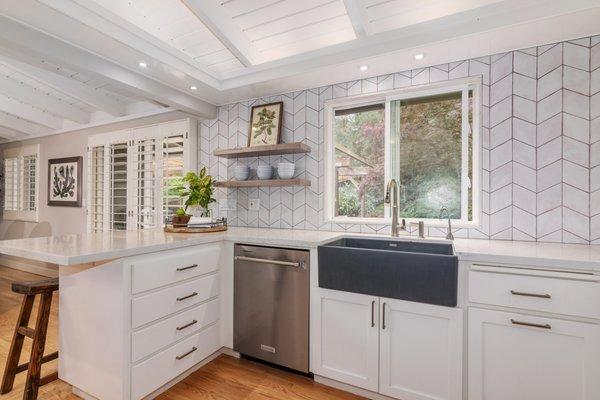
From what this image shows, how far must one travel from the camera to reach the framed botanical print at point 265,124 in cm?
273

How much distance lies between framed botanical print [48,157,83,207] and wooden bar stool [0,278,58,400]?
2763 millimetres

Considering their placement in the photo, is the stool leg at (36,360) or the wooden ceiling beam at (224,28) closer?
A: the stool leg at (36,360)

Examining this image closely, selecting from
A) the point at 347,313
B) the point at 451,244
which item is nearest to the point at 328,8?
the point at 451,244

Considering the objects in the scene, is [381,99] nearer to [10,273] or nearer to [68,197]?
[68,197]

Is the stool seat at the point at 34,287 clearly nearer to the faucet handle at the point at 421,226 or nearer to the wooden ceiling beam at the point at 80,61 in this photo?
the wooden ceiling beam at the point at 80,61

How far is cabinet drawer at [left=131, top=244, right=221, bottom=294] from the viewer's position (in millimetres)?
1597

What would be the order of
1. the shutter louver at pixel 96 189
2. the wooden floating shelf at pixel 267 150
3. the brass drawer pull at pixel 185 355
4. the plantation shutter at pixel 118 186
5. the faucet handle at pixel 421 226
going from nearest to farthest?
the brass drawer pull at pixel 185 355 → the faucet handle at pixel 421 226 → the wooden floating shelf at pixel 267 150 → the plantation shutter at pixel 118 186 → the shutter louver at pixel 96 189

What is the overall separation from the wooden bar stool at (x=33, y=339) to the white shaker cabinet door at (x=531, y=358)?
2.27 m

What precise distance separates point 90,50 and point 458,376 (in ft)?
9.48

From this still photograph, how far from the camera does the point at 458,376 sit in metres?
1.53

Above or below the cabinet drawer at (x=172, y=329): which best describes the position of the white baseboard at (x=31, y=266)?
below

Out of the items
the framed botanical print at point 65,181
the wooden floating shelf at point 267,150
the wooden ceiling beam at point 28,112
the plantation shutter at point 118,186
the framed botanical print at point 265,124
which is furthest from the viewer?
the framed botanical print at point 65,181

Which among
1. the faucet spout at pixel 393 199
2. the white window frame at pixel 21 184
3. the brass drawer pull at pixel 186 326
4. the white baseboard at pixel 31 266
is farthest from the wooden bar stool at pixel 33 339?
the white window frame at pixel 21 184

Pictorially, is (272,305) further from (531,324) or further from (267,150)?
(531,324)
